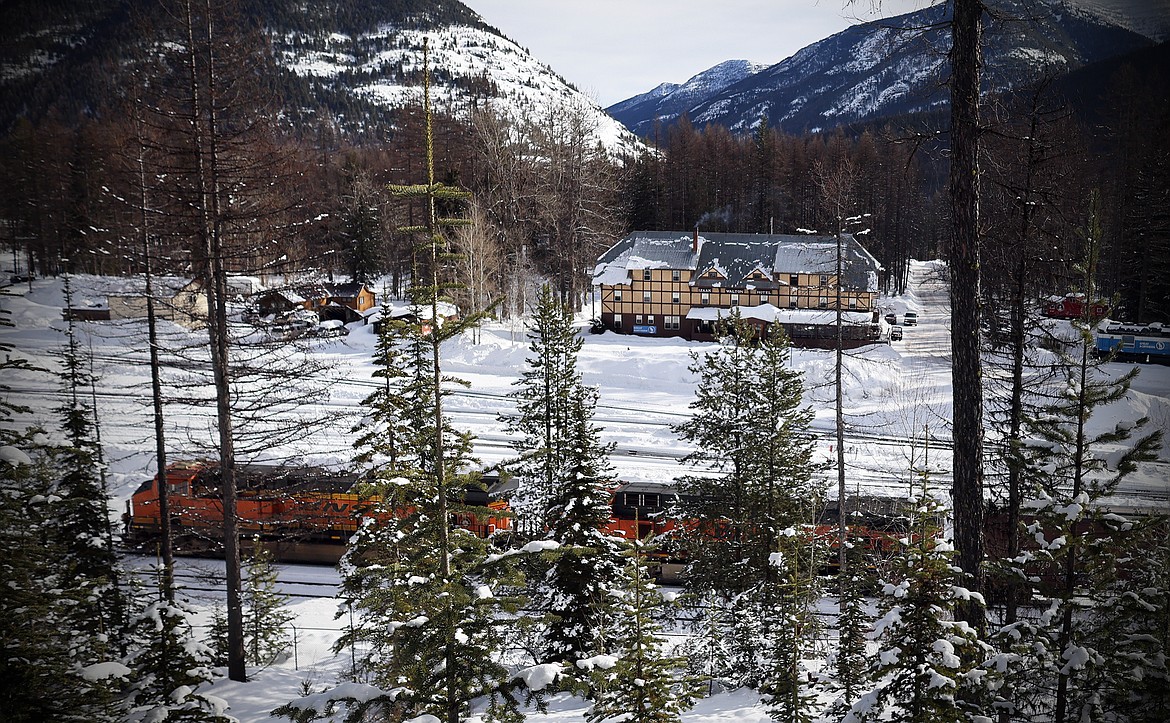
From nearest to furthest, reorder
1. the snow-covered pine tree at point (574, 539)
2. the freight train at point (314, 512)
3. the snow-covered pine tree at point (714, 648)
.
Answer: the snow-covered pine tree at point (574, 539)
the snow-covered pine tree at point (714, 648)
the freight train at point (314, 512)

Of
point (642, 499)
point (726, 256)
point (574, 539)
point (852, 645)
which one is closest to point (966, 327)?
point (852, 645)

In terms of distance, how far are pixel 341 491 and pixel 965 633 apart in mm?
17888

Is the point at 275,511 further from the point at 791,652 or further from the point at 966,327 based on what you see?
the point at 966,327

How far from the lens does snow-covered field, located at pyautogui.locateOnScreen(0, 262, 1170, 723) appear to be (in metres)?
16.0

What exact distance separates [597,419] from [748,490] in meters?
16.1

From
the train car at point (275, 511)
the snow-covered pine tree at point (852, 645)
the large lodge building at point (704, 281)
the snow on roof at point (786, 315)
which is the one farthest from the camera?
the large lodge building at point (704, 281)

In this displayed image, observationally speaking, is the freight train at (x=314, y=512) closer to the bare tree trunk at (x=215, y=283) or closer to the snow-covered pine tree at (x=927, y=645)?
the bare tree trunk at (x=215, y=283)

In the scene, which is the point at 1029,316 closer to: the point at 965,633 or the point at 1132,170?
the point at 965,633

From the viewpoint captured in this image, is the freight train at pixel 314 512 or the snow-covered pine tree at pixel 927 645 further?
the freight train at pixel 314 512

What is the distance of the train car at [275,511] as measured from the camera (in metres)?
19.6

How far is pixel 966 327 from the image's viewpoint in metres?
8.16

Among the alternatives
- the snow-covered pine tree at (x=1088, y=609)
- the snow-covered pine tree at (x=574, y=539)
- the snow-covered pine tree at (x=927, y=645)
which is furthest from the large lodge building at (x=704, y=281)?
the snow-covered pine tree at (x=927, y=645)

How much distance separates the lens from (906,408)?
31.5m

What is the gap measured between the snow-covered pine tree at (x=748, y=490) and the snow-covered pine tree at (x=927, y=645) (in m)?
7.49
